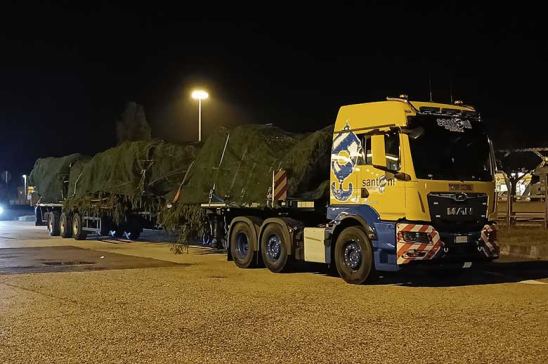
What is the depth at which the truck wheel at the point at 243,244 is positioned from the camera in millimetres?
15219

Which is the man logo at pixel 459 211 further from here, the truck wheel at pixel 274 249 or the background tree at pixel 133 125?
the background tree at pixel 133 125

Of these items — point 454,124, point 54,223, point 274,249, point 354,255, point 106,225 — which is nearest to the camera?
point 454,124

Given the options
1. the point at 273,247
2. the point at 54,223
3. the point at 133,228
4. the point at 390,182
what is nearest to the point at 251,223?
the point at 273,247

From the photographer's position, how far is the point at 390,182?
11852mm

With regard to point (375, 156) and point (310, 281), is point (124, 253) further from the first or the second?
point (375, 156)

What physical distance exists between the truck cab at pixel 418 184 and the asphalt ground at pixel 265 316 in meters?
0.74

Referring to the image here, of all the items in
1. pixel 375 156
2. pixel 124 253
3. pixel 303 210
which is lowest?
pixel 124 253

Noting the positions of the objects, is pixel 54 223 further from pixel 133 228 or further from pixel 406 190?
pixel 406 190

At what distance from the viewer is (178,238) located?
59.7 feet

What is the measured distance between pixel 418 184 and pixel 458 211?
37.9 inches

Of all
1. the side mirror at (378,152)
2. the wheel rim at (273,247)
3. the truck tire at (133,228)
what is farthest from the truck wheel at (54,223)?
the side mirror at (378,152)

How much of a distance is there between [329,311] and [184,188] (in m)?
9.46

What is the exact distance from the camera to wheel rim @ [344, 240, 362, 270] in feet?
40.5

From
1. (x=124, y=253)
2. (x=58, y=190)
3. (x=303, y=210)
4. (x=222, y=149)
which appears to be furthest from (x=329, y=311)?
(x=58, y=190)
